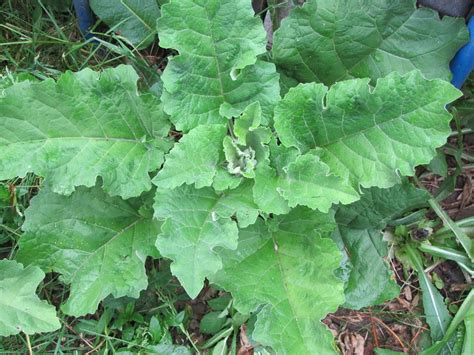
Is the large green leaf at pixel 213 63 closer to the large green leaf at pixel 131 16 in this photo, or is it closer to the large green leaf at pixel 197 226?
the large green leaf at pixel 197 226

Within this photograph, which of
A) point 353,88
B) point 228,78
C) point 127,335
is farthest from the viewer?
point 127,335

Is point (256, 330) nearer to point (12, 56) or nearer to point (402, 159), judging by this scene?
point (402, 159)

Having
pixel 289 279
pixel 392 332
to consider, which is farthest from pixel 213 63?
pixel 392 332

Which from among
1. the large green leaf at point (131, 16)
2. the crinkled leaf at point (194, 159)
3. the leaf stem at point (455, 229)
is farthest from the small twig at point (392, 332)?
the large green leaf at point (131, 16)

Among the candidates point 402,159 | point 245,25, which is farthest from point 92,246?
point 402,159

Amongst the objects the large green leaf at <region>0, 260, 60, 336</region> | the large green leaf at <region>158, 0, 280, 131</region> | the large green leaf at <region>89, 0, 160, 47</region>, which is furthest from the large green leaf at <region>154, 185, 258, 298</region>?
the large green leaf at <region>89, 0, 160, 47</region>

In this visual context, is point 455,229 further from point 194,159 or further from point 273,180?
point 194,159
